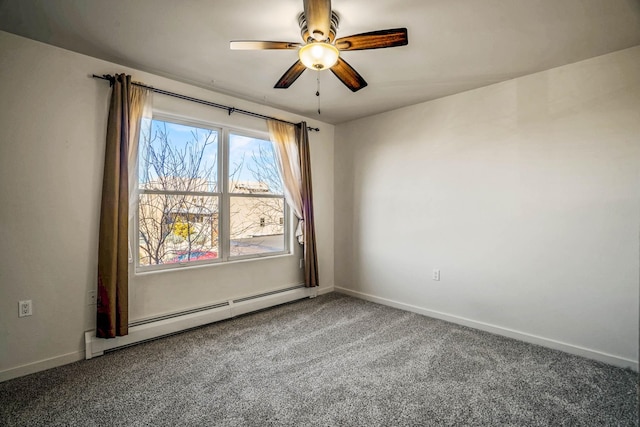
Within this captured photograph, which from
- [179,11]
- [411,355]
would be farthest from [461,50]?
[411,355]

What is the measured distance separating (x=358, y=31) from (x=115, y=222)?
2415 millimetres

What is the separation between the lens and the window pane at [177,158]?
287 centimetres

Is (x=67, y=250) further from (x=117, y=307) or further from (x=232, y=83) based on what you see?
(x=232, y=83)

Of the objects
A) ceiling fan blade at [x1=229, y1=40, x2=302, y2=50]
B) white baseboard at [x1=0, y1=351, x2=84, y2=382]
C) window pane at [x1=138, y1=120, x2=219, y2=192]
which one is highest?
ceiling fan blade at [x1=229, y1=40, x2=302, y2=50]

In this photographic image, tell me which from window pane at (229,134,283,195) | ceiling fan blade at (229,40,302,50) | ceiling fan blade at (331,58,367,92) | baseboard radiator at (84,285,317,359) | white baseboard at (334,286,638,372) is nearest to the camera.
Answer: ceiling fan blade at (229,40,302,50)

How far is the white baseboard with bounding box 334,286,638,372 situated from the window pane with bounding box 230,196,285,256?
151 cm

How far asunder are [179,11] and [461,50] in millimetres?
2095

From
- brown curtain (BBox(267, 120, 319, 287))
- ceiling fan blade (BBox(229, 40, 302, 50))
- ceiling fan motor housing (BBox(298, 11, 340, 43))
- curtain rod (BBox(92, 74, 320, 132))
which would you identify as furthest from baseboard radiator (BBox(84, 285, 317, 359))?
ceiling fan motor housing (BBox(298, 11, 340, 43))

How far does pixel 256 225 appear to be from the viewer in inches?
147

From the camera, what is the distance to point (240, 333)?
2.94 m

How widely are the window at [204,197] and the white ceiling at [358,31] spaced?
2.12 feet

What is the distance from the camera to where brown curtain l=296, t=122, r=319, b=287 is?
12.9 feet

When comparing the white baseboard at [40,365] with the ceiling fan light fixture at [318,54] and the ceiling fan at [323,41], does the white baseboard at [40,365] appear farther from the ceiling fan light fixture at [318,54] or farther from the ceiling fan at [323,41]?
the ceiling fan light fixture at [318,54]

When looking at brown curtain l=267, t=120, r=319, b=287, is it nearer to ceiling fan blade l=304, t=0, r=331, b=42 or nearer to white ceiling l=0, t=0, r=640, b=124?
white ceiling l=0, t=0, r=640, b=124
